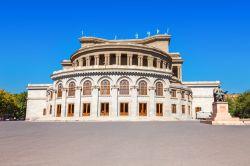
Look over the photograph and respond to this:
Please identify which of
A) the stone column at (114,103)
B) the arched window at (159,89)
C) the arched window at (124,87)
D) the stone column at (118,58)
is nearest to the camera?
the stone column at (114,103)

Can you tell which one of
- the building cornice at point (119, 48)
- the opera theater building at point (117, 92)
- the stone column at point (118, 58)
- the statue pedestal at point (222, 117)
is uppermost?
the building cornice at point (119, 48)

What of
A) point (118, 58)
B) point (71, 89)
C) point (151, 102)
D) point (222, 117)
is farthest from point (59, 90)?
point (222, 117)

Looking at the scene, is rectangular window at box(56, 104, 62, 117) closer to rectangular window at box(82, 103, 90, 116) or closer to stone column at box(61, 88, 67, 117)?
stone column at box(61, 88, 67, 117)

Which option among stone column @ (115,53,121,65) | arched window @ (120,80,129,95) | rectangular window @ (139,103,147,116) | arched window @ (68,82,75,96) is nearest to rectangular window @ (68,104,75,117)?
arched window @ (68,82,75,96)

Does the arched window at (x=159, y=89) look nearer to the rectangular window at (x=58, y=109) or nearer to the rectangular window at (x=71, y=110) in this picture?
the rectangular window at (x=71, y=110)

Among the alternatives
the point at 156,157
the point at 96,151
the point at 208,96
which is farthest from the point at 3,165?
the point at 208,96

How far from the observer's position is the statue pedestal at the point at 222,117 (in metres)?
25.8

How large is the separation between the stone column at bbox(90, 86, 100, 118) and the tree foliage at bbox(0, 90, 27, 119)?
3860cm

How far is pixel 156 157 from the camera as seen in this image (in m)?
6.95

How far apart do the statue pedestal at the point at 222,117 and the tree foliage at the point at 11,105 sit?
58.5 m

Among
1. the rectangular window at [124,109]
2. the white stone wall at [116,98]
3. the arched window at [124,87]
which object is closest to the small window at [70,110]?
the white stone wall at [116,98]

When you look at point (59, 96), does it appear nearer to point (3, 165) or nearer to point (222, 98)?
point (222, 98)

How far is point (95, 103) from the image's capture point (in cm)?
4025

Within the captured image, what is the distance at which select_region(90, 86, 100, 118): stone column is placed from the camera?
131 ft
